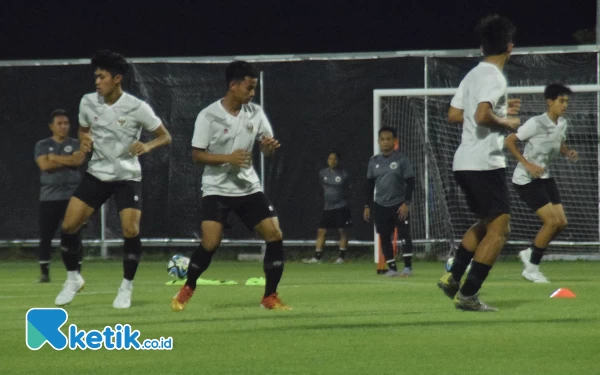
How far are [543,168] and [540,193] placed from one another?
0.31 meters

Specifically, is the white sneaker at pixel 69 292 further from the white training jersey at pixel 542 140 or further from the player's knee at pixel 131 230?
the white training jersey at pixel 542 140

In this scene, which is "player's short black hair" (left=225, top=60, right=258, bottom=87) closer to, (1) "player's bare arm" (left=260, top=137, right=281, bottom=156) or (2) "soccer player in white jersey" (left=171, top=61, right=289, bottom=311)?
(2) "soccer player in white jersey" (left=171, top=61, right=289, bottom=311)

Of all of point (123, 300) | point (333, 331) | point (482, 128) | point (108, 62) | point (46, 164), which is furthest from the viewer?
point (46, 164)

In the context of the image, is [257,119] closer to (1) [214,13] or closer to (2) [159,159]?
(2) [159,159]

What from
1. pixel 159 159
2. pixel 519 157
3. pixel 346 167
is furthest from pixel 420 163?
pixel 519 157

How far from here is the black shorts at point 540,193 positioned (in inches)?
587

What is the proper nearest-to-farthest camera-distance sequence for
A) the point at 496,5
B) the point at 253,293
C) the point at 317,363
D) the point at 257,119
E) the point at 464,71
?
the point at 317,363 → the point at 257,119 → the point at 253,293 → the point at 464,71 → the point at 496,5

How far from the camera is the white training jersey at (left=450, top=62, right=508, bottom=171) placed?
10.5 m

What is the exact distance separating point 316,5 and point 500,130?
1973cm

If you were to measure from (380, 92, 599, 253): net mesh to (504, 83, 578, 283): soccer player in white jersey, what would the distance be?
5878 mm

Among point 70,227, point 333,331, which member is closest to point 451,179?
point 70,227

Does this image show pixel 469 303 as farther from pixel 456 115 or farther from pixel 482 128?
pixel 456 115

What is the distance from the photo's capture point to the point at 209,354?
8.35 metres

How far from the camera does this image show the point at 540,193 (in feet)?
48.9
